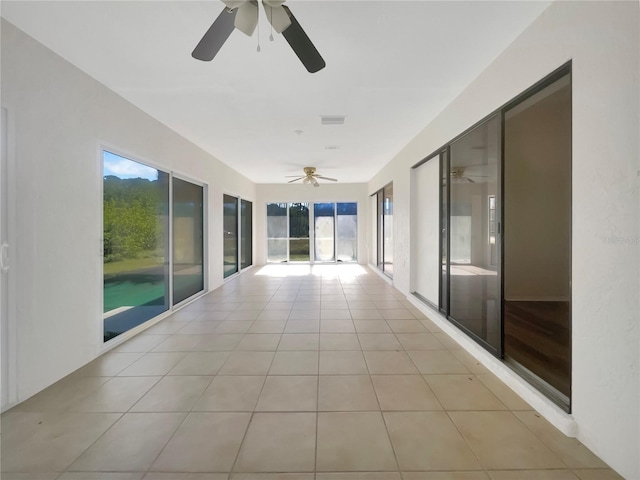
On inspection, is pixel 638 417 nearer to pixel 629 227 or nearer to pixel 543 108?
pixel 629 227

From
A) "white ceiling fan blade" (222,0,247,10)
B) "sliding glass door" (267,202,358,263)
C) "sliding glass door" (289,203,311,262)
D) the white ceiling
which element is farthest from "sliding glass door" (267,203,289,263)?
"white ceiling fan blade" (222,0,247,10)

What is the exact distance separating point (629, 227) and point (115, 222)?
424 centimetres

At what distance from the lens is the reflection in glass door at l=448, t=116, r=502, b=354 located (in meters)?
2.62

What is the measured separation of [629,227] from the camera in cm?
138

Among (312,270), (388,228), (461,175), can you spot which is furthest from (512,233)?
(312,270)

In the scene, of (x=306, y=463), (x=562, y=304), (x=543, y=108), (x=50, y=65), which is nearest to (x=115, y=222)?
(x=50, y=65)

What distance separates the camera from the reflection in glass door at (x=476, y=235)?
103 inches

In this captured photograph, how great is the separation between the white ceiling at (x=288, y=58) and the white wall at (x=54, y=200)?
0.25m

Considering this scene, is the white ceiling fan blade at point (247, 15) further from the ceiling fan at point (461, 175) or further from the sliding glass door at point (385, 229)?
the sliding glass door at point (385, 229)

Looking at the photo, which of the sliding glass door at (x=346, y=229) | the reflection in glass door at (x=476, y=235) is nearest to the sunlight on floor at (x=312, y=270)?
the sliding glass door at (x=346, y=229)

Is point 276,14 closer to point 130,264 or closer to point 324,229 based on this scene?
point 130,264

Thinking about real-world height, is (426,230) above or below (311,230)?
below

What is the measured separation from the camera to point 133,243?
339 centimetres

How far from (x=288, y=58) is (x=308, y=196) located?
6949 mm
